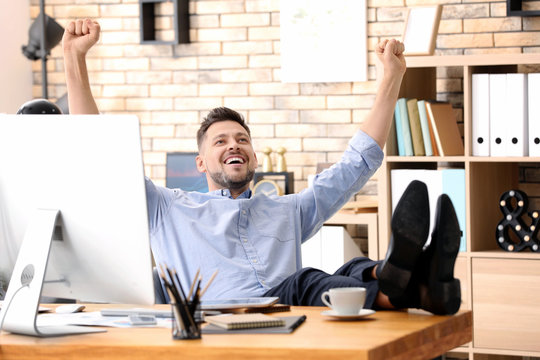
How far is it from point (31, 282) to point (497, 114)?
2332 millimetres

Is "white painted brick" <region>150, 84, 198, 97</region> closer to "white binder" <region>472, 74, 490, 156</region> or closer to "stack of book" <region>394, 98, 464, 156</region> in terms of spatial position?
"stack of book" <region>394, 98, 464, 156</region>

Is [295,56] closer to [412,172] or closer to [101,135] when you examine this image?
[412,172]

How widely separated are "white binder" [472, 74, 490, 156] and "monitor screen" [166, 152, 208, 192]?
1.39m

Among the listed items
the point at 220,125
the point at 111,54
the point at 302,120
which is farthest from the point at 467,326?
the point at 111,54

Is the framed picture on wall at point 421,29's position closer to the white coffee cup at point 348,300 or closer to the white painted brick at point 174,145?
the white painted brick at point 174,145

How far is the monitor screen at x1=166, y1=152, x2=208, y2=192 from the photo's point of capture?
13.9 ft

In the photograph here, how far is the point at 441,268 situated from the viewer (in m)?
1.72

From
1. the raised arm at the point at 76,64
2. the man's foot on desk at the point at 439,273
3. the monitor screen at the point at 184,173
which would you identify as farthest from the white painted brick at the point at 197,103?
the man's foot on desk at the point at 439,273

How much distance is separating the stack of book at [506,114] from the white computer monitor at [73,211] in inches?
86.8

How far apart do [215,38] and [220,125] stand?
1.74 metres

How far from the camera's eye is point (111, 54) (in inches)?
177

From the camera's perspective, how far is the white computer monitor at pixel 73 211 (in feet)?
5.43

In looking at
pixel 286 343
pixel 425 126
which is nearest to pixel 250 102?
pixel 425 126

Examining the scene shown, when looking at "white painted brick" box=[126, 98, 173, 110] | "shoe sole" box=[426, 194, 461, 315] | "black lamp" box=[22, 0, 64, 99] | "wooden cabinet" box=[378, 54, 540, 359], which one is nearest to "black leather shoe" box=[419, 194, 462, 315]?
"shoe sole" box=[426, 194, 461, 315]
